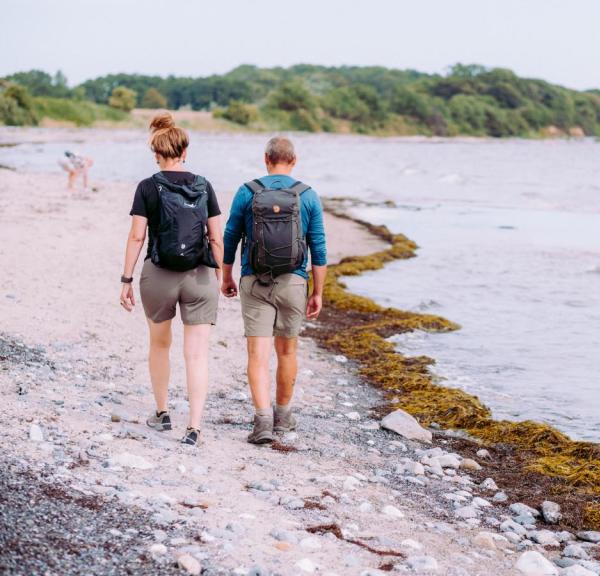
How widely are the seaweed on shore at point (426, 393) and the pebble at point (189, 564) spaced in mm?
2962

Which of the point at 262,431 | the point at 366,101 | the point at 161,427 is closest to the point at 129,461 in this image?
the point at 161,427

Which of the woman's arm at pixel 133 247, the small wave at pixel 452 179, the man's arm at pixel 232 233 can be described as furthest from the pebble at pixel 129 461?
the small wave at pixel 452 179

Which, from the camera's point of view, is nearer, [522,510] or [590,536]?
[590,536]

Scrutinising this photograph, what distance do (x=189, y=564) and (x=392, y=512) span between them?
5.61 ft

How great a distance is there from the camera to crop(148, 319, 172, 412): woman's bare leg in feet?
19.2

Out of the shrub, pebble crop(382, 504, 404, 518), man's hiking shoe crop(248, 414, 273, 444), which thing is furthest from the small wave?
the shrub

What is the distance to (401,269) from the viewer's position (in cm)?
1700

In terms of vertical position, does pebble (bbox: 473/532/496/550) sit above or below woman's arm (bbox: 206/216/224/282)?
below

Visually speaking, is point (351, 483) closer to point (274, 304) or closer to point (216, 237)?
point (274, 304)

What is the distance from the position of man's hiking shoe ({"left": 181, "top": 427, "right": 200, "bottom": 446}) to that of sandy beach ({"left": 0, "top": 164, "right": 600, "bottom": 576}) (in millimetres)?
80

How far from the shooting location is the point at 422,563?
172 inches

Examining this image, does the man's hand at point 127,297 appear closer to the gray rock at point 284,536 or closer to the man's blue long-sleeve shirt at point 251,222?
the man's blue long-sleeve shirt at point 251,222

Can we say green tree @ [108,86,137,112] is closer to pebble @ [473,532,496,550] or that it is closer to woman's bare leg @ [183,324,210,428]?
woman's bare leg @ [183,324,210,428]

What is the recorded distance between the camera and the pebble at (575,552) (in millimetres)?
4977
